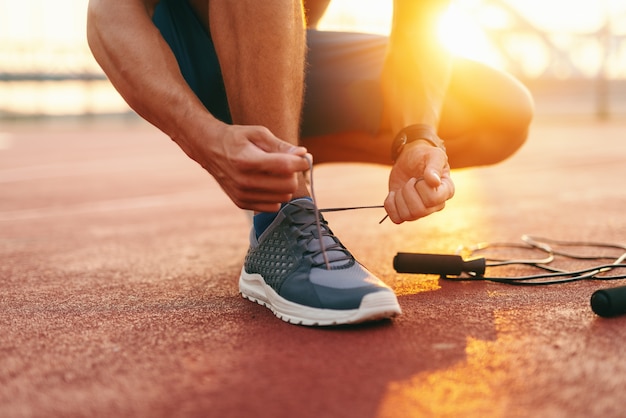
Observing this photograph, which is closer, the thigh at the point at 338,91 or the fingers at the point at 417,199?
the fingers at the point at 417,199

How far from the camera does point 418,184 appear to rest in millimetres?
1289

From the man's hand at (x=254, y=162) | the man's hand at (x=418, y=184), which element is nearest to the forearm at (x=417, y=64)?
the man's hand at (x=418, y=184)

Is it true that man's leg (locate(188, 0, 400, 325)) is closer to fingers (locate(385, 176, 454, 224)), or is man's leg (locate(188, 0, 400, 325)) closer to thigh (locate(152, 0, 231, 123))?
fingers (locate(385, 176, 454, 224))

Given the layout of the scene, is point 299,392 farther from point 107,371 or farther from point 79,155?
point 79,155

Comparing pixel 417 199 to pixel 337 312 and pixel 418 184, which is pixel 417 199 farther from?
pixel 337 312

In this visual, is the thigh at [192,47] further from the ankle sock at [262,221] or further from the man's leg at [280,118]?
the ankle sock at [262,221]

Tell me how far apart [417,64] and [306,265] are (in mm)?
670

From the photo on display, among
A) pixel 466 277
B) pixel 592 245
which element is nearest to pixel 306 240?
pixel 466 277

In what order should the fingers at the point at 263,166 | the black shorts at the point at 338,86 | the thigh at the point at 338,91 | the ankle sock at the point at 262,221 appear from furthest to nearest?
the thigh at the point at 338,91 → the black shorts at the point at 338,86 → the ankle sock at the point at 262,221 → the fingers at the point at 263,166

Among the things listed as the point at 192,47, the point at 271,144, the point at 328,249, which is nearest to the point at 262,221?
the point at 328,249

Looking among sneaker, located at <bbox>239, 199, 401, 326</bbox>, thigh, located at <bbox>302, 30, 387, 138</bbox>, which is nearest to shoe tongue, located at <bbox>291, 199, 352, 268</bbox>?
sneaker, located at <bbox>239, 199, 401, 326</bbox>

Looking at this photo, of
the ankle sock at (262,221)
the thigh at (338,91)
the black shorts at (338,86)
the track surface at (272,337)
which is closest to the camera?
the track surface at (272,337)

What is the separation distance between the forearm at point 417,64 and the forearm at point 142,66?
1.76 feet

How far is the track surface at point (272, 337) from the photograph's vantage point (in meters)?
0.89
